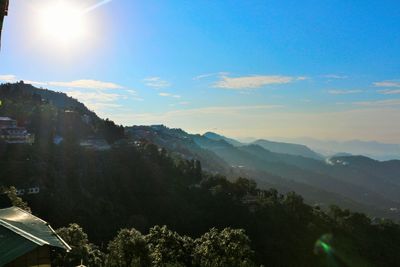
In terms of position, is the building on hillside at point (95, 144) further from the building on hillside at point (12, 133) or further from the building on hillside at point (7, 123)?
the building on hillside at point (7, 123)

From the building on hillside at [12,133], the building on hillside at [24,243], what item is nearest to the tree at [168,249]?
the building on hillside at [24,243]

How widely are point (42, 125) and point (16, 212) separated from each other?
100337 mm

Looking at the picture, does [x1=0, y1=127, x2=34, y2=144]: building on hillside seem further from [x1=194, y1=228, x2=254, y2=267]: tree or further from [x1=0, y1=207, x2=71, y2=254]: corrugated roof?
[x1=0, y1=207, x2=71, y2=254]: corrugated roof

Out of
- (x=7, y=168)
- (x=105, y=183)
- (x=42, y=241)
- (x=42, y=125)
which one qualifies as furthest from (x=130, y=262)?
(x=42, y=125)

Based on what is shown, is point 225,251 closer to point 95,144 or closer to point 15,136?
point 15,136

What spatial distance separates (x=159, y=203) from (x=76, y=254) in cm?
6292

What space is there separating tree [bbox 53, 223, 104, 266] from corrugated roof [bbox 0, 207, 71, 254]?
6.99 metres

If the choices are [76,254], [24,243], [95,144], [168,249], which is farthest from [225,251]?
[95,144]

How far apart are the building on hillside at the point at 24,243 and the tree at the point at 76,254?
8.73 metres

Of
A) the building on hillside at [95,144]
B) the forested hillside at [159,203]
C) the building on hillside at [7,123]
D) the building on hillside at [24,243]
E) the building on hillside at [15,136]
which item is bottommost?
the forested hillside at [159,203]

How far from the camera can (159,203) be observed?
9594 centimetres

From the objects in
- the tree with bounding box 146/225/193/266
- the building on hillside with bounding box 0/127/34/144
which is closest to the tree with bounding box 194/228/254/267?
the tree with bounding box 146/225/193/266

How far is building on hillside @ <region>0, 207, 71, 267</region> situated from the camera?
758 inches

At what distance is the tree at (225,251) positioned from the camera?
3372 centimetres
